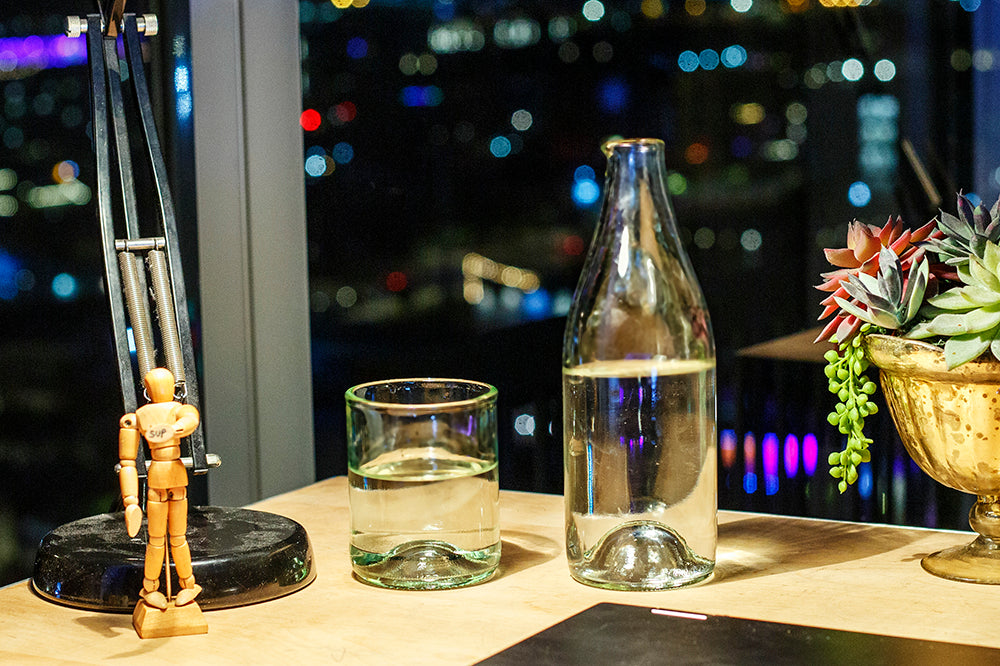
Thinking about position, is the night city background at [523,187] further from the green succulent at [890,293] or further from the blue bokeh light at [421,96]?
the green succulent at [890,293]

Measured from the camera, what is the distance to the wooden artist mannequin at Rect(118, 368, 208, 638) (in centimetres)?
70

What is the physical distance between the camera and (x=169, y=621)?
0.72 meters

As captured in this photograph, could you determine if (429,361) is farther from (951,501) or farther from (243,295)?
(951,501)

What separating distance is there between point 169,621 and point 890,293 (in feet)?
1.84

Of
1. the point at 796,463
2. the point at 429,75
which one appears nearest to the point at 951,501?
the point at 796,463

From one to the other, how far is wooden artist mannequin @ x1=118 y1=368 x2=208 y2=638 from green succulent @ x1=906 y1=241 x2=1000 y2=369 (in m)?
0.52

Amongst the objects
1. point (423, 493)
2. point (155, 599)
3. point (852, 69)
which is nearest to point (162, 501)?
point (155, 599)

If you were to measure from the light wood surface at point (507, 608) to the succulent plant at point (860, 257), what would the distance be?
19 cm

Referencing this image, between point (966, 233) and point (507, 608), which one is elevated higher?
point (966, 233)

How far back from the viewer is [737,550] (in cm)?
91

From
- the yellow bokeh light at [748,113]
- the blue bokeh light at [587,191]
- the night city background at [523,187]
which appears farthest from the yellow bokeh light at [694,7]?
the blue bokeh light at [587,191]

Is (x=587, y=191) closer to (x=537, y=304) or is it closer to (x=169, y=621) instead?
(x=537, y=304)

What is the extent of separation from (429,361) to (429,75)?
14.0 inches

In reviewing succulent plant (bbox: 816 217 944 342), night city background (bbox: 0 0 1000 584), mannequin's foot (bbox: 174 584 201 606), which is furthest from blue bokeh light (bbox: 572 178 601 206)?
mannequin's foot (bbox: 174 584 201 606)
